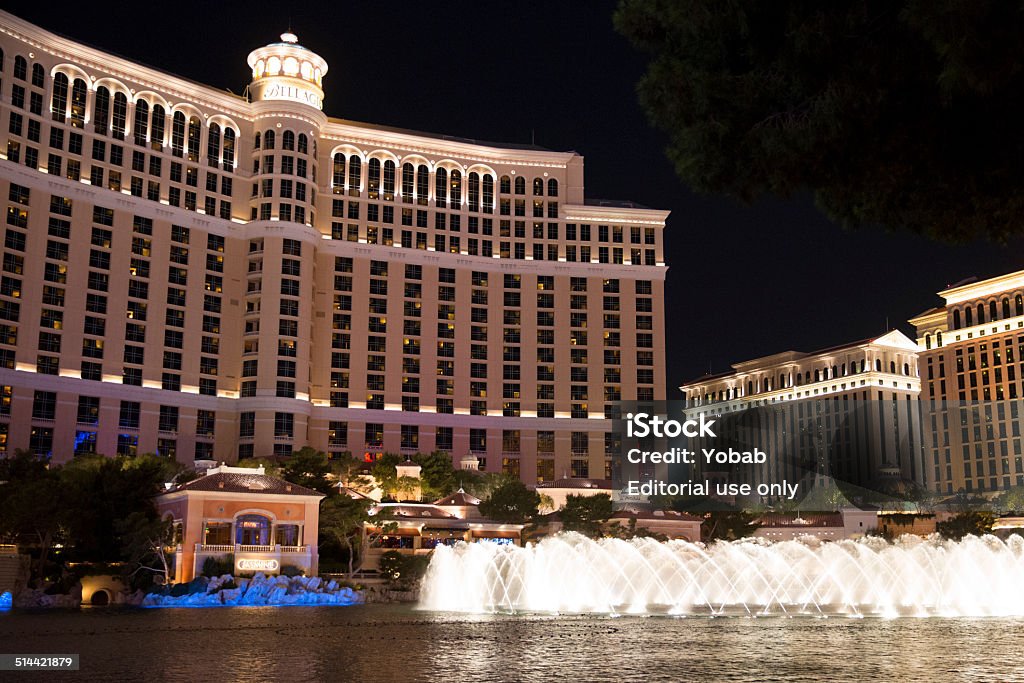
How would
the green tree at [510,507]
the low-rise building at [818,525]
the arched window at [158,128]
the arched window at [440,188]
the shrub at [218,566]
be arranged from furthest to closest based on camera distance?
the arched window at [440,188], the arched window at [158,128], the low-rise building at [818,525], the green tree at [510,507], the shrub at [218,566]

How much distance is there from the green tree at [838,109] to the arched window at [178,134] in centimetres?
9349

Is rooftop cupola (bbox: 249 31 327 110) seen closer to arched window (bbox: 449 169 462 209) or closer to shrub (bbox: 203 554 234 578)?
arched window (bbox: 449 169 462 209)

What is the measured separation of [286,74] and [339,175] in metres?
11.9

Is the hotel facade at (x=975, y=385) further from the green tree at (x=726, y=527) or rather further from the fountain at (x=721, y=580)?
the fountain at (x=721, y=580)

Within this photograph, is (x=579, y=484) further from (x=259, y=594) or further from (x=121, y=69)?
(x=121, y=69)

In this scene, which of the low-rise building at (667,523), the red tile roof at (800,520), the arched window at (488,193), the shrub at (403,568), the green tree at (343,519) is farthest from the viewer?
the arched window at (488,193)

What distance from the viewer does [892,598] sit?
47.6m

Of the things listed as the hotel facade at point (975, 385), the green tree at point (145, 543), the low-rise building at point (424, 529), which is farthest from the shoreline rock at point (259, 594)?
the hotel facade at point (975, 385)

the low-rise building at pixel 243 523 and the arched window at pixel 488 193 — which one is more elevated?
the arched window at pixel 488 193

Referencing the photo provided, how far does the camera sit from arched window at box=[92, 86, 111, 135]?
311 feet

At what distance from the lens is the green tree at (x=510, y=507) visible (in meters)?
75.5

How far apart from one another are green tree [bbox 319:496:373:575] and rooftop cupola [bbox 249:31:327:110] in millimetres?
51823

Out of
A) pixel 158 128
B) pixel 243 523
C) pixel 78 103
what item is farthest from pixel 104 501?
pixel 158 128

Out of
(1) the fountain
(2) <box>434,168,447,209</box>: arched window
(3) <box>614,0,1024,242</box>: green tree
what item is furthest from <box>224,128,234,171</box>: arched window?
(3) <box>614,0,1024,242</box>: green tree
